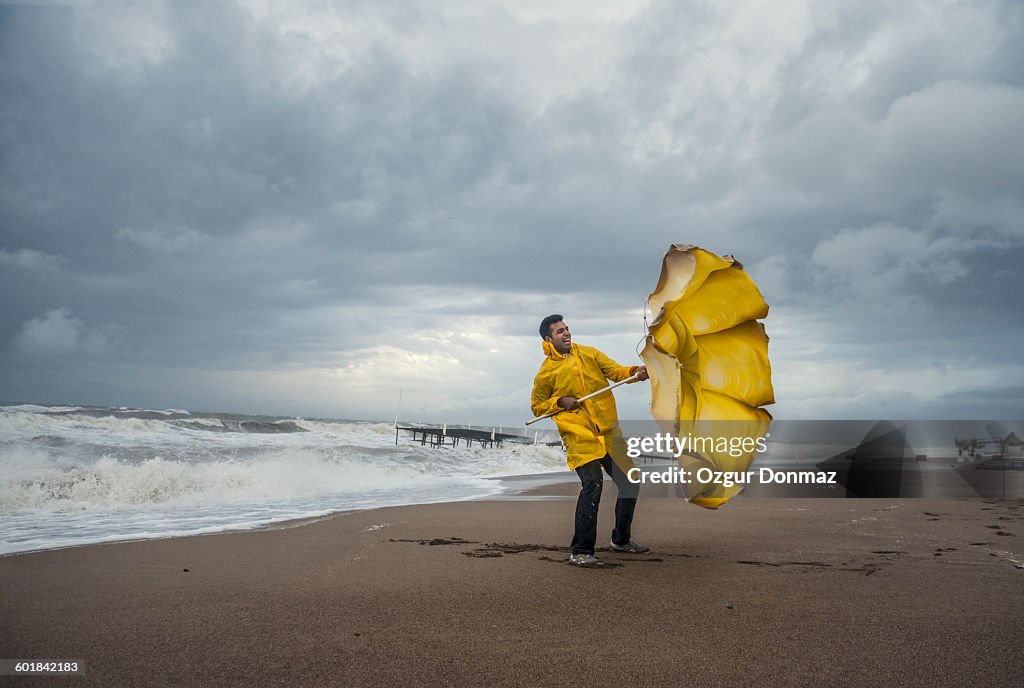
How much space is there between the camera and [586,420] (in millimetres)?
5004

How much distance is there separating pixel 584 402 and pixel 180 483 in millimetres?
7944

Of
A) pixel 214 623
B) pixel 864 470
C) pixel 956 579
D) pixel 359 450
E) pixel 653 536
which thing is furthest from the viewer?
pixel 359 450

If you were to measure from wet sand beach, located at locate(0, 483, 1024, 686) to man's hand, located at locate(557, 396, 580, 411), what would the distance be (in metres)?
1.10

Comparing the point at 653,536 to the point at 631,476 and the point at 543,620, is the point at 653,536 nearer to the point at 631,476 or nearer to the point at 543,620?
the point at 631,476

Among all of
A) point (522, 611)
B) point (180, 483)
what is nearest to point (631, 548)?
point (522, 611)

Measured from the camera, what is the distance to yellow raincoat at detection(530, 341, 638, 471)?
4949 millimetres

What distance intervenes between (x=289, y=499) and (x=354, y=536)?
186 inches

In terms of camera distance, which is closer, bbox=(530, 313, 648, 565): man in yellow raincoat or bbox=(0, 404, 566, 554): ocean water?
bbox=(530, 313, 648, 565): man in yellow raincoat

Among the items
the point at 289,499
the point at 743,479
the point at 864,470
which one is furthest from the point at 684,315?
the point at 864,470

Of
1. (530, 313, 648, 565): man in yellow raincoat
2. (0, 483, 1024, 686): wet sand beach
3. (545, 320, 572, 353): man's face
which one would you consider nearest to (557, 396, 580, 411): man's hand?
(530, 313, 648, 565): man in yellow raincoat

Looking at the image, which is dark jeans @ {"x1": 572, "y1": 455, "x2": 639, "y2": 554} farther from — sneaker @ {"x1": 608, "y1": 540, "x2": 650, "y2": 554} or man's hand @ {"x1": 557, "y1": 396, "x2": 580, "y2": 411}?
man's hand @ {"x1": 557, "y1": 396, "x2": 580, "y2": 411}

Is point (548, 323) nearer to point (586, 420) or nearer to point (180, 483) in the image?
point (586, 420)

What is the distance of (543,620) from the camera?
318cm

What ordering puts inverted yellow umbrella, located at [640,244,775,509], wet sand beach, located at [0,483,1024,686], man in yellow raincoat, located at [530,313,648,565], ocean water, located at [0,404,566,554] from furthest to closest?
ocean water, located at [0,404,566,554], man in yellow raincoat, located at [530,313,648,565], inverted yellow umbrella, located at [640,244,775,509], wet sand beach, located at [0,483,1024,686]
